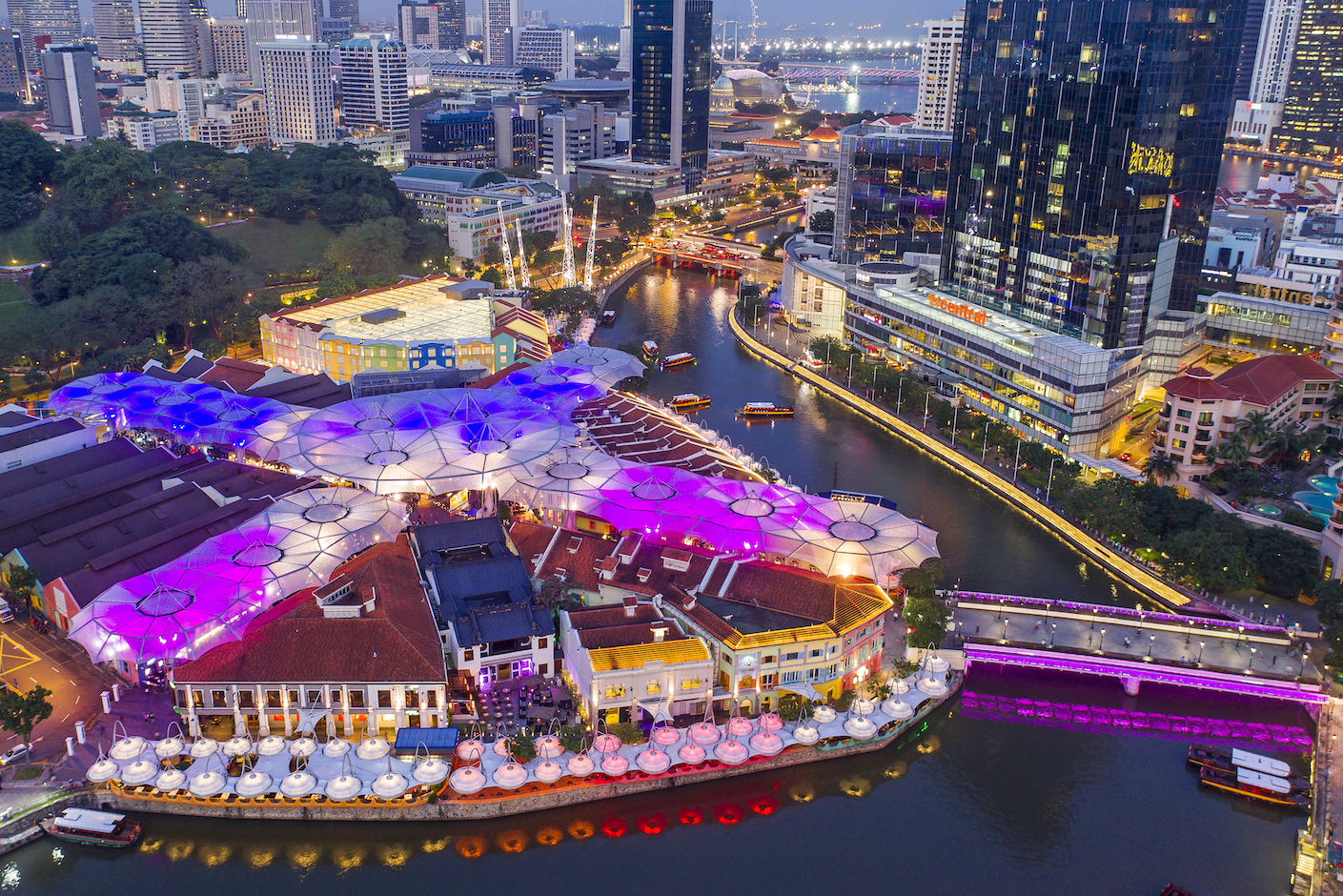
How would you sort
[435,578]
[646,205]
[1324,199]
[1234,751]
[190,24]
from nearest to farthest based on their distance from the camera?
[1234,751], [435,578], [1324,199], [646,205], [190,24]

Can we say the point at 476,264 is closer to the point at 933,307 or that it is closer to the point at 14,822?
the point at 933,307

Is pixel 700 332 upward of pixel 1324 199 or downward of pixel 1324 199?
downward

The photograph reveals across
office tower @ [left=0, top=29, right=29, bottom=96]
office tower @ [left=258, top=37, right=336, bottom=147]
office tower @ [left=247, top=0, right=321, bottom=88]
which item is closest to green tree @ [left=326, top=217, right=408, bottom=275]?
office tower @ [left=258, top=37, right=336, bottom=147]

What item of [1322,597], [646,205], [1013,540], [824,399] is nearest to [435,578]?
[1013,540]

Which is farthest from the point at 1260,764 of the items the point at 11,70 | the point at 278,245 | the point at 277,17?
the point at 277,17

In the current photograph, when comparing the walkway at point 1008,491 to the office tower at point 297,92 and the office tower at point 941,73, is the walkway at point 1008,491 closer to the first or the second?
the office tower at point 941,73

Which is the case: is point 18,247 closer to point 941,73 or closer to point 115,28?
point 941,73
